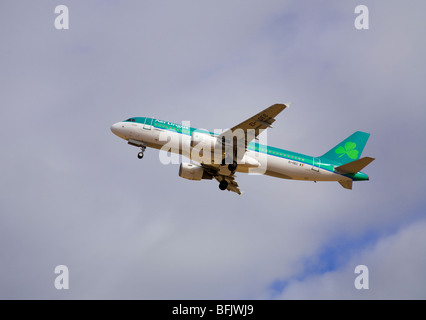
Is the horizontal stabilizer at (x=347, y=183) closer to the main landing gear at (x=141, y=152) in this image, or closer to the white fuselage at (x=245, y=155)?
the white fuselage at (x=245, y=155)

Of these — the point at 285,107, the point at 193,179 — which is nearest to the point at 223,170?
the point at 193,179

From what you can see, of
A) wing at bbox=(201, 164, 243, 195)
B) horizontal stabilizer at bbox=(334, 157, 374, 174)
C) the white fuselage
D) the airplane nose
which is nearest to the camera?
the white fuselage

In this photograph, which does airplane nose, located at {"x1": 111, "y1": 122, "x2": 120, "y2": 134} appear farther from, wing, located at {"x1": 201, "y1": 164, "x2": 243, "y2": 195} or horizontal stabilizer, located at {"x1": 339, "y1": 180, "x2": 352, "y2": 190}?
horizontal stabilizer, located at {"x1": 339, "y1": 180, "x2": 352, "y2": 190}

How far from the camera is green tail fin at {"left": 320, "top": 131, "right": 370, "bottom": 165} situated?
64.2m

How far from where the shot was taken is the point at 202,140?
57.7 metres

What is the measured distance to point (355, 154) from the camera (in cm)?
6544

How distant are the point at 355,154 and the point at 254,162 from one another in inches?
476

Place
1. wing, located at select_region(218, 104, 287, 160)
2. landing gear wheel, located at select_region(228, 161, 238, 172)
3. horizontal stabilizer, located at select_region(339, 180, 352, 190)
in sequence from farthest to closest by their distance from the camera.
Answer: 1. horizontal stabilizer, located at select_region(339, 180, 352, 190)
2. landing gear wheel, located at select_region(228, 161, 238, 172)
3. wing, located at select_region(218, 104, 287, 160)

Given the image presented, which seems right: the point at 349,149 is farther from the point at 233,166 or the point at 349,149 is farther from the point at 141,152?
the point at 141,152

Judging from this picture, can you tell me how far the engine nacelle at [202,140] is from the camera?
57469 millimetres

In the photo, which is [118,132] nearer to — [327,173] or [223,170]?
[223,170]

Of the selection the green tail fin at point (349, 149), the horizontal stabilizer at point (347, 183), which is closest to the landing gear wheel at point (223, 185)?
the green tail fin at point (349, 149)

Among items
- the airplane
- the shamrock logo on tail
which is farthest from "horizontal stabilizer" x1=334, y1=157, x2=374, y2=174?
the shamrock logo on tail

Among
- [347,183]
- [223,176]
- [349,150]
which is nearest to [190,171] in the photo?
[223,176]
